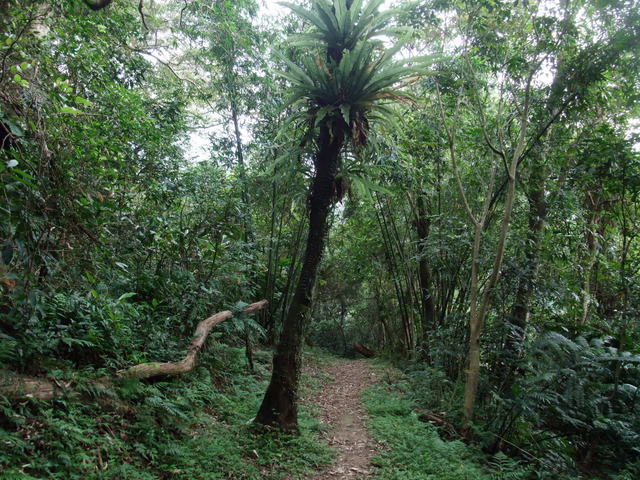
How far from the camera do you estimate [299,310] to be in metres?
4.52

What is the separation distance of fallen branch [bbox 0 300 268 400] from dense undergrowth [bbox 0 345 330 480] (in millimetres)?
87

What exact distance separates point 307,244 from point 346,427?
115 inches

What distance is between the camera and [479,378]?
5586mm

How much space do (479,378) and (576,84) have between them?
4.13 m

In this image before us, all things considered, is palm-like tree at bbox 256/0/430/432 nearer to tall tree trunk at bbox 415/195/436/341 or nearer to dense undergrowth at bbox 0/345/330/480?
dense undergrowth at bbox 0/345/330/480

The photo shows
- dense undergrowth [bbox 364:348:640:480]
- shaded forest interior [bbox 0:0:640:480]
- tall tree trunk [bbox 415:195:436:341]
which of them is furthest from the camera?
tall tree trunk [bbox 415:195:436:341]

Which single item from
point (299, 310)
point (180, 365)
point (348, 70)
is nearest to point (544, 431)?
point (299, 310)

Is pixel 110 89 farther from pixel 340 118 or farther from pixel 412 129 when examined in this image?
pixel 412 129

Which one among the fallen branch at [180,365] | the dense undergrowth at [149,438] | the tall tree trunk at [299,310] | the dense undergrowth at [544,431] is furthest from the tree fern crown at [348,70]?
the dense undergrowth at [544,431]

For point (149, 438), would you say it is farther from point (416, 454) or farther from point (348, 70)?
point (348, 70)

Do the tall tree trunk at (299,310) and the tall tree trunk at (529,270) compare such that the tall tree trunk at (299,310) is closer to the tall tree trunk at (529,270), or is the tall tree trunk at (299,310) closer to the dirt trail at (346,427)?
the dirt trail at (346,427)

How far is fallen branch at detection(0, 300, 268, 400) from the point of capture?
9.37ft

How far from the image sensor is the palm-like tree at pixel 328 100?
4.12m

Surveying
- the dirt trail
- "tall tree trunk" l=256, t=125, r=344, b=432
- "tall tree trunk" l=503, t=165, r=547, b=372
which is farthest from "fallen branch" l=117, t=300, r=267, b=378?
"tall tree trunk" l=503, t=165, r=547, b=372
